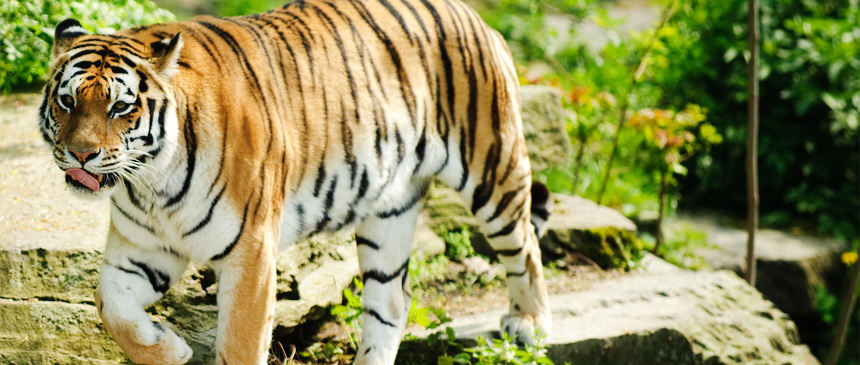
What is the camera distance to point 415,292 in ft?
16.4

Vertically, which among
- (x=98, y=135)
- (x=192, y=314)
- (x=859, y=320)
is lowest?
(x=859, y=320)

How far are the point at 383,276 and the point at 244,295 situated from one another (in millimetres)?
1058

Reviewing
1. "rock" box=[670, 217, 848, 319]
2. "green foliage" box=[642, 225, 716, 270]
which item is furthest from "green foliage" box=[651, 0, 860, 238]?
"green foliage" box=[642, 225, 716, 270]

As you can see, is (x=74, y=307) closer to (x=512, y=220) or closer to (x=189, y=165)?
(x=189, y=165)

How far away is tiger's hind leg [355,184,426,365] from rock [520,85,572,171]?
7.47 ft

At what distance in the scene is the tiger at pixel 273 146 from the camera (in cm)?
273

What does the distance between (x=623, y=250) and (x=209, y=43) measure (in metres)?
3.70

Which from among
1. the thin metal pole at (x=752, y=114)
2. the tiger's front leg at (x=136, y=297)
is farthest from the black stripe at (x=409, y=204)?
the thin metal pole at (x=752, y=114)

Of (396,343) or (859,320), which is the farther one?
(859,320)

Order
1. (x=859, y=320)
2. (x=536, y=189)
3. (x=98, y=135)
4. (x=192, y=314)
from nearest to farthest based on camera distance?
(x=98, y=135) → (x=192, y=314) → (x=536, y=189) → (x=859, y=320)

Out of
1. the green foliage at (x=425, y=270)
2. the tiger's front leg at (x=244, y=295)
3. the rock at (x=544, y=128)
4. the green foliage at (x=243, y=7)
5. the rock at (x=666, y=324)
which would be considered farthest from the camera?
the green foliage at (x=243, y=7)

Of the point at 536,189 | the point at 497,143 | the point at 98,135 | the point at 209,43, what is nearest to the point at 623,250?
the point at 536,189

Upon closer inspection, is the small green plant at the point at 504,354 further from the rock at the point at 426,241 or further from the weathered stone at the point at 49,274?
the weathered stone at the point at 49,274

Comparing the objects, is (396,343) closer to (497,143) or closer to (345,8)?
(497,143)
